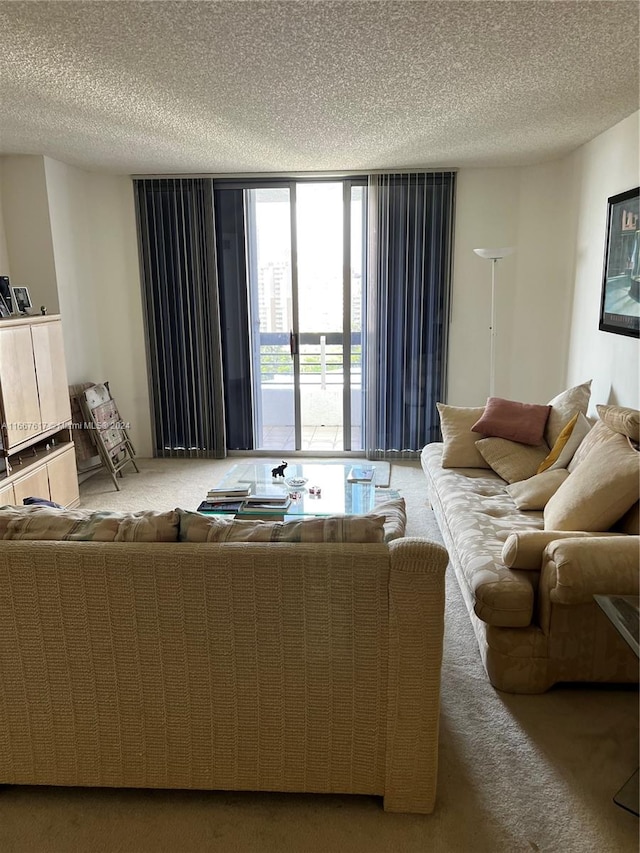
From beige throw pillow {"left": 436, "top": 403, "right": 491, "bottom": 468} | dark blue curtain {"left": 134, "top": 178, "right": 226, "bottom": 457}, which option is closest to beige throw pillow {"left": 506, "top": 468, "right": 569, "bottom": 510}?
beige throw pillow {"left": 436, "top": 403, "right": 491, "bottom": 468}

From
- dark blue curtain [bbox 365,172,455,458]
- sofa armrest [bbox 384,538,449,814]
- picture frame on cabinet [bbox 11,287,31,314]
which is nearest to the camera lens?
sofa armrest [bbox 384,538,449,814]

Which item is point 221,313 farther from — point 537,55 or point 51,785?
point 51,785

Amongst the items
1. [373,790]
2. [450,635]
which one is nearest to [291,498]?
[450,635]

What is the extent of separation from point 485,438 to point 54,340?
2928 mm

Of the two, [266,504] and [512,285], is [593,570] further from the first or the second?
[512,285]

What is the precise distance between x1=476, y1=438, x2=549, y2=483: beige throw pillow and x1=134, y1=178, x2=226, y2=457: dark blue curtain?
2.66 m

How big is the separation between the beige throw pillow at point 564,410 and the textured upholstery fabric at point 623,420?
0.52 meters

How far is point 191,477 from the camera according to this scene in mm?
5191

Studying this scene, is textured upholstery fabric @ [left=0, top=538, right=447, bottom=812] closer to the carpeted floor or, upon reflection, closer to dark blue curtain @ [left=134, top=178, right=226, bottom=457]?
the carpeted floor

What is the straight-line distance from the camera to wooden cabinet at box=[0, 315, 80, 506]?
3.75 metres

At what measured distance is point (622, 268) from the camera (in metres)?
3.66

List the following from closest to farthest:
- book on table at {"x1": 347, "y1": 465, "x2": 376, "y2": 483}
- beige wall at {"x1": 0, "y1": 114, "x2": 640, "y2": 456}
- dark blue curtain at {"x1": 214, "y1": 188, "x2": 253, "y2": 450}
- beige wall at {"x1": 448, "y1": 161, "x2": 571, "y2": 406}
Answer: book on table at {"x1": 347, "y1": 465, "x2": 376, "y2": 483}
beige wall at {"x1": 0, "y1": 114, "x2": 640, "y2": 456}
beige wall at {"x1": 448, "y1": 161, "x2": 571, "y2": 406}
dark blue curtain at {"x1": 214, "y1": 188, "x2": 253, "y2": 450}

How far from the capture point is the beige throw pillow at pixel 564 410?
3.68 metres

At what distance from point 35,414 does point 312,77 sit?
2632 mm
